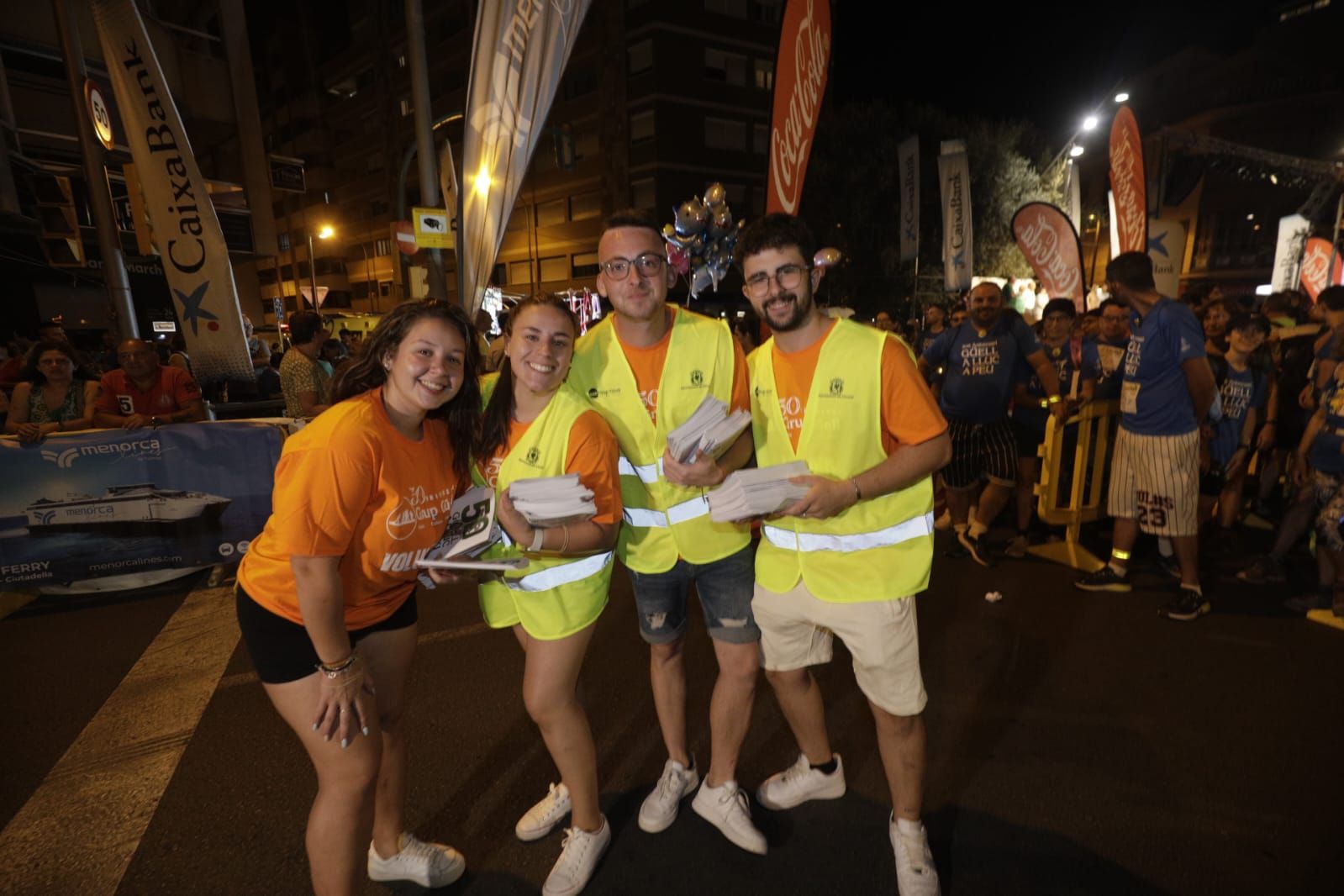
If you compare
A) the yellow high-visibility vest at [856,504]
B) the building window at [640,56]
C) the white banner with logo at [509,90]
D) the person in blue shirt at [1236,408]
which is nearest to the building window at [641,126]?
the building window at [640,56]

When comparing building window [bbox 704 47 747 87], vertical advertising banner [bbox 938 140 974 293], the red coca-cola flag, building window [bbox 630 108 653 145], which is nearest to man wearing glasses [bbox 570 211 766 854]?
vertical advertising banner [bbox 938 140 974 293]

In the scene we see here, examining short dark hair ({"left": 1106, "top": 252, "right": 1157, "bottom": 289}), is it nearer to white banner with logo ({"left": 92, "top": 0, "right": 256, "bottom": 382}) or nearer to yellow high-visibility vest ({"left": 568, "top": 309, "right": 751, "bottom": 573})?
yellow high-visibility vest ({"left": 568, "top": 309, "right": 751, "bottom": 573})

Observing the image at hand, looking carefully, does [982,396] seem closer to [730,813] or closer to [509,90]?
[730,813]

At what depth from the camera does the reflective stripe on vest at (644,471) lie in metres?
2.37

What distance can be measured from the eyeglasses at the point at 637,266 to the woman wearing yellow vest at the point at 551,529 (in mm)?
264

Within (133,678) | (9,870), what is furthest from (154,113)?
(9,870)

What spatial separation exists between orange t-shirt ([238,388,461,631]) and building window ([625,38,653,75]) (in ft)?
115

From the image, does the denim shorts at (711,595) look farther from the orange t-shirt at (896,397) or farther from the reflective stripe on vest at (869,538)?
the orange t-shirt at (896,397)

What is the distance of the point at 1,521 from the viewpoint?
482 cm

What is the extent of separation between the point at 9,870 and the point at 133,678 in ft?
5.09

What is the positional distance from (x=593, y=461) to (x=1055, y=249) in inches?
487

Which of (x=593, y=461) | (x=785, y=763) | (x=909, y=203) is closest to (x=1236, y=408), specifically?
(x=785, y=763)

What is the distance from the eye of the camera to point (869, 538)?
218 centimetres

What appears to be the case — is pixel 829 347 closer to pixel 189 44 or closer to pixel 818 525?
pixel 818 525
